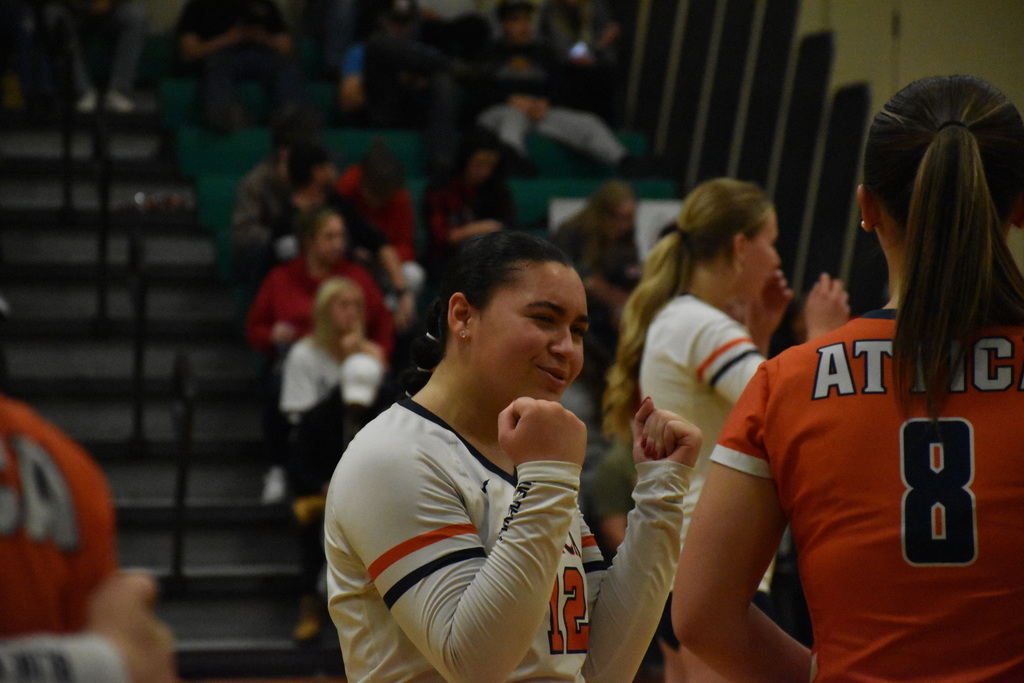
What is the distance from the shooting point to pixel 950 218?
5.19 feet

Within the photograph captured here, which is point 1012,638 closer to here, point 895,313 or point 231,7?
point 895,313

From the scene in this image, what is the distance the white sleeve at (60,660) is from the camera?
106 centimetres

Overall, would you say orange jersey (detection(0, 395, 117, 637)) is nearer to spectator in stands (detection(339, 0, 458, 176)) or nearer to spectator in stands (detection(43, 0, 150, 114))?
spectator in stands (detection(339, 0, 458, 176))

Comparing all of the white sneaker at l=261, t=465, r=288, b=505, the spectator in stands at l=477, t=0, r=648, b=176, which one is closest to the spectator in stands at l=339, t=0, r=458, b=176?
the spectator in stands at l=477, t=0, r=648, b=176

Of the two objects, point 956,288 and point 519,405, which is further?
point 519,405

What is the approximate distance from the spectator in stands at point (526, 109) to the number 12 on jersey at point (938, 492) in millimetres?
6668

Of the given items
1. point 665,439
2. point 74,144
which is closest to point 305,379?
point 74,144

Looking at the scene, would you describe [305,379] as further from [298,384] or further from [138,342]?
[138,342]

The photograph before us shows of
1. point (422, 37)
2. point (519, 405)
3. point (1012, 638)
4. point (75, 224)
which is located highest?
point (422, 37)

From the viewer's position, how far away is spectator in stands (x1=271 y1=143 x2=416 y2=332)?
254 inches

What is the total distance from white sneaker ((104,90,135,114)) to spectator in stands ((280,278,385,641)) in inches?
130

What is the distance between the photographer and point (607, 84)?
9016 mm

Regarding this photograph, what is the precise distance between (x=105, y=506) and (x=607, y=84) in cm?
813

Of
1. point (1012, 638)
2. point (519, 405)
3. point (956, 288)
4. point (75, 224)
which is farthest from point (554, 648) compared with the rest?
point (75, 224)
